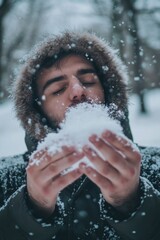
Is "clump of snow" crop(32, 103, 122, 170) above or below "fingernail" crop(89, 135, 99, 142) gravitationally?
above

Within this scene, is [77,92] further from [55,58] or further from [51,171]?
[51,171]

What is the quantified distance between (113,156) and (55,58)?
4.84ft

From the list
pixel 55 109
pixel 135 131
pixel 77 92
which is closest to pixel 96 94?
pixel 77 92

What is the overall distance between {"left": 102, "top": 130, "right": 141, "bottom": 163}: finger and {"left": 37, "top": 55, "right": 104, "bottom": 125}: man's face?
3.08 feet

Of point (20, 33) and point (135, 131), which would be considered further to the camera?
point (20, 33)

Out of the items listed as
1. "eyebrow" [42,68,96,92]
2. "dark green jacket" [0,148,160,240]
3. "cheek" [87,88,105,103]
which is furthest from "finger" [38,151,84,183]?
"eyebrow" [42,68,96,92]

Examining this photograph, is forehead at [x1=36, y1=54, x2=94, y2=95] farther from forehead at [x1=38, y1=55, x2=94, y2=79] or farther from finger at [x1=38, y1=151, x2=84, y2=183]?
finger at [x1=38, y1=151, x2=84, y2=183]

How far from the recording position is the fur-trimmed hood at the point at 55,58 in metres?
2.26

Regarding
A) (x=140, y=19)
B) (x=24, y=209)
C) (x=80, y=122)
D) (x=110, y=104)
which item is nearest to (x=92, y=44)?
(x=110, y=104)

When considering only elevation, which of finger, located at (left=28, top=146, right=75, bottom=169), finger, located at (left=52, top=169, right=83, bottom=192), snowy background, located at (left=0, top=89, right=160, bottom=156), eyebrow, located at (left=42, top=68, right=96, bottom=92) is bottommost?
finger, located at (left=52, top=169, right=83, bottom=192)

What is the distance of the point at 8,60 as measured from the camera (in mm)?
15336

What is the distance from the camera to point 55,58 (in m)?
2.47

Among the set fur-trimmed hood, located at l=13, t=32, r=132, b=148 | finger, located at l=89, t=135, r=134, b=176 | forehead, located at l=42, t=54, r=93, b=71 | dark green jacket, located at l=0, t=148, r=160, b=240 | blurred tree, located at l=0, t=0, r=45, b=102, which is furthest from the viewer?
blurred tree, located at l=0, t=0, r=45, b=102

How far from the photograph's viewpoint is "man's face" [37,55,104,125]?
2.12 meters
